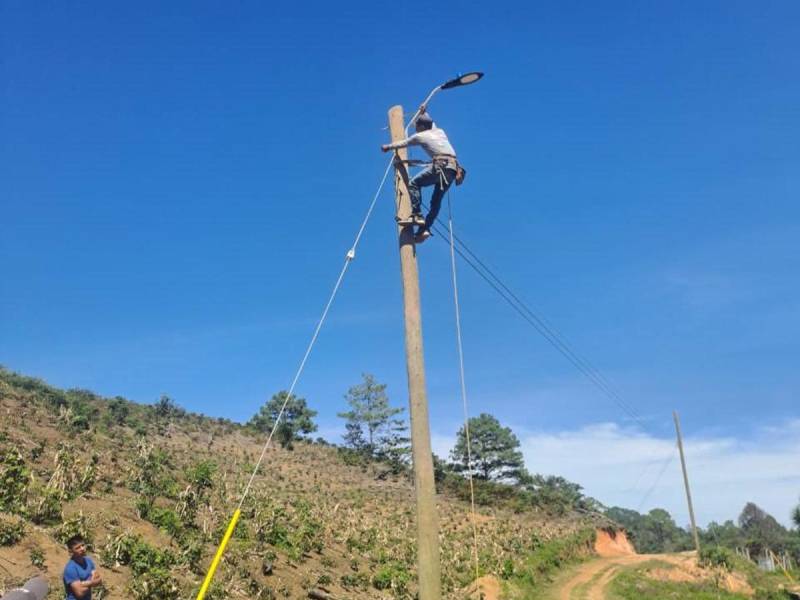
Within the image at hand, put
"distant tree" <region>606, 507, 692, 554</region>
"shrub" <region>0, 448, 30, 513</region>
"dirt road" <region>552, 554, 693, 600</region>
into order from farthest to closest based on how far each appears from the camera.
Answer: "distant tree" <region>606, 507, 692, 554</region>
"dirt road" <region>552, 554, 693, 600</region>
"shrub" <region>0, 448, 30, 513</region>

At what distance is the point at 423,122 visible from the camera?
22.2 ft

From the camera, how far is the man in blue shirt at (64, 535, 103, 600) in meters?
7.00

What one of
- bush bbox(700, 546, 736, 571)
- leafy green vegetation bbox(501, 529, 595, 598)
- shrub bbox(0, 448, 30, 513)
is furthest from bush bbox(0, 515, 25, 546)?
bush bbox(700, 546, 736, 571)

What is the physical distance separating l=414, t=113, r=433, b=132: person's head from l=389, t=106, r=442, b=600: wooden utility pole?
26cm

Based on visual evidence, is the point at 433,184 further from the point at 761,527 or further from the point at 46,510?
the point at 761,527

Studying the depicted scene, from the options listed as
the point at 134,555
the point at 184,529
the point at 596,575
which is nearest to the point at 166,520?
the point at 184,529

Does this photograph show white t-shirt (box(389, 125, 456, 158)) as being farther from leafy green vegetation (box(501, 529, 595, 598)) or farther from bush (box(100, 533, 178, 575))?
leafy green vegetation (box(501, 529, 595, 598))

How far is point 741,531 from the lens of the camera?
A: 102750 millimetres

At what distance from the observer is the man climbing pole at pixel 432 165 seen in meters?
6.55

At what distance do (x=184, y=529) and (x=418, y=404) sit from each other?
9950 mm

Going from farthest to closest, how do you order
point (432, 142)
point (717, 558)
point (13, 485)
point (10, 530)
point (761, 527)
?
point (761, 527) → point (717, 558) → point (13, 485) → point (10, 530) → point (432, 142)

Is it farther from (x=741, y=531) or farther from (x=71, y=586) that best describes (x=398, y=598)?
(x=741, y=531)

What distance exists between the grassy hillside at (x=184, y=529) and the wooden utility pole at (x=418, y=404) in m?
6.24

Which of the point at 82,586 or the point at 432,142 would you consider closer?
the point at 432,142
